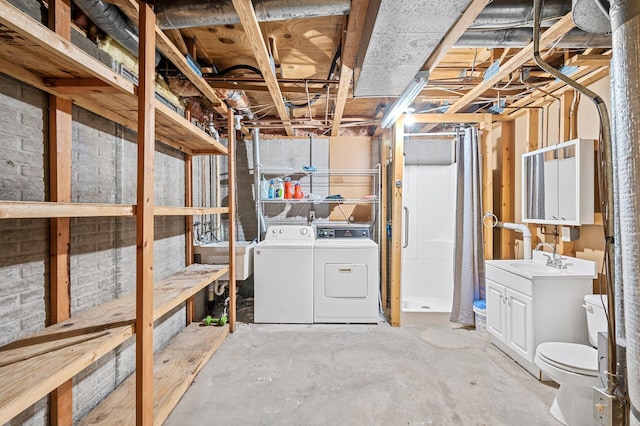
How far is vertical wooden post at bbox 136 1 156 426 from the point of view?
1303 mm

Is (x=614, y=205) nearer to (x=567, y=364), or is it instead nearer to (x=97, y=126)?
(x=567, y=364)

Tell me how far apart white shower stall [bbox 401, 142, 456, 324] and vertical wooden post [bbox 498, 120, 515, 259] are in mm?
609

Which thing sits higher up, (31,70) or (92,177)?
(31,70)

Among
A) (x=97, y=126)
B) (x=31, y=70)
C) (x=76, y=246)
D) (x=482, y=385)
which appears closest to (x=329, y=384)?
(x=482, y=385)

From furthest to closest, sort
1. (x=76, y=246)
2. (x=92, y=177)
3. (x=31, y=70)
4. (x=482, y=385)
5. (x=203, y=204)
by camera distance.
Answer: (x=203, y=204)
(x=482, y=385)
(x=92, y=177)
(x=76, y=246)
(x=31, y=70)

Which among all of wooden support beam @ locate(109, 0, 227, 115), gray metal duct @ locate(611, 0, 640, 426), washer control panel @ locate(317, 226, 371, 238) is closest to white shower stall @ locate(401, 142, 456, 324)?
washer control panel @ locate(317, 226, 371, 238)

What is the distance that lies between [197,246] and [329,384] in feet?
5.90

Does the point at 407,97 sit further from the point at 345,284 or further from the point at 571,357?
the point at 571,357

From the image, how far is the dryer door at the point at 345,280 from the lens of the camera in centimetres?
303

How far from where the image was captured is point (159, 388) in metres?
1.78

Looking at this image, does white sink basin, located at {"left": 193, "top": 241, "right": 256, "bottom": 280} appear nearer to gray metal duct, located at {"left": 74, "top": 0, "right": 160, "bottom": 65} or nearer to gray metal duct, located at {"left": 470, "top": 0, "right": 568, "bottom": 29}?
gray metal duct, located at {"left": 74, "top": 0, "right": 160, "bottom": 65}

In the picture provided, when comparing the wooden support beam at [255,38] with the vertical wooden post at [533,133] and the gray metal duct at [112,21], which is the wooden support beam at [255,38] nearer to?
the gray metal duct at [112,21]

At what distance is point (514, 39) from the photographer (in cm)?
172

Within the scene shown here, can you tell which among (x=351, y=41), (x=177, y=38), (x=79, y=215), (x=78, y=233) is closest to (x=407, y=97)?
(x=351, y=41)
